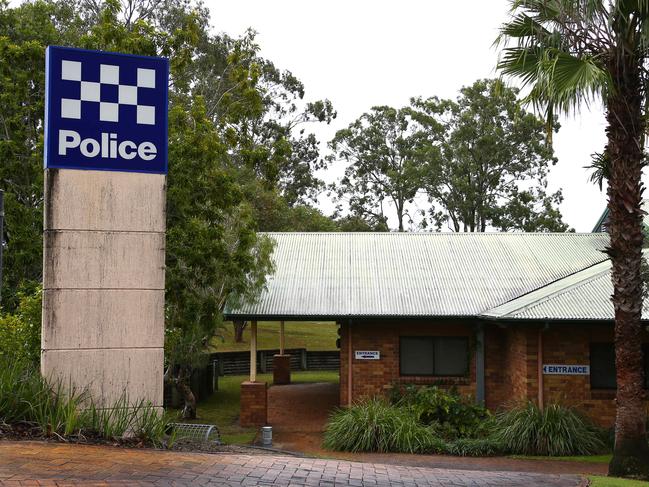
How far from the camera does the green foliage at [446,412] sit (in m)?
15.6

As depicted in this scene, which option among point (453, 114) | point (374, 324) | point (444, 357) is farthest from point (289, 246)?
point (453, 114)

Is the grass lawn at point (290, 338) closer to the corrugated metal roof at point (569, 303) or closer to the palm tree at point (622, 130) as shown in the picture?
the corrugated metal roof at point (569, 303)

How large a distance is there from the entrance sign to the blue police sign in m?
10.2

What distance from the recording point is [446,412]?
1595 cm

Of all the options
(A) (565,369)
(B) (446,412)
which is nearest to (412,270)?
(B) (446,412)

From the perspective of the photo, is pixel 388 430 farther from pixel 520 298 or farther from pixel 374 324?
pixel 520 298

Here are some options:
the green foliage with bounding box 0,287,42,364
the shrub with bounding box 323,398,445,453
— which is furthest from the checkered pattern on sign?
the shrub with bounding box 323,398,445,453

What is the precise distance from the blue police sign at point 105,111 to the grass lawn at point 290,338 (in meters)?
24.2

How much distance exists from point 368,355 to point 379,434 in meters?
2.99

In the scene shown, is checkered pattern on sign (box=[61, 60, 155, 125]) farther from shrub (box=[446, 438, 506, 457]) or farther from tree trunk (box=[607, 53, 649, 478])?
shrub (box=[446, 438, 506, 457])

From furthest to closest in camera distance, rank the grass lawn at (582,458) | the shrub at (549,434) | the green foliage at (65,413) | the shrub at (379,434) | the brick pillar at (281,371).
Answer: the brick pillar at (281,371), the shrub at (379,434), the shrub at (549,434), the grass lawn at (582,458), the green foliage at (65,413)

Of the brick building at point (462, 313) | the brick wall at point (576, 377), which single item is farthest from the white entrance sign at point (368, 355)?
the brick wall at point (576, 377)

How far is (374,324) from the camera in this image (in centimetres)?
1773

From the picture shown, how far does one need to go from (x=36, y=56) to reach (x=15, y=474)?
13.1m
